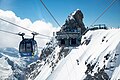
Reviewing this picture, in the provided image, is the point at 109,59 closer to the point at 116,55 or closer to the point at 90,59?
the point at 116,55

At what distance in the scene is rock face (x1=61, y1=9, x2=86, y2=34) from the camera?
87438mm

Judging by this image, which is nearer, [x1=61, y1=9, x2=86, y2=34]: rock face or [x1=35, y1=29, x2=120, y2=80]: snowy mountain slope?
[x1=35, y1=29, x2=120, y2=80]: snowy mountain slope

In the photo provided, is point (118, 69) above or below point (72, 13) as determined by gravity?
below

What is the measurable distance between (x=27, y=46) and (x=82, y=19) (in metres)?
65.7

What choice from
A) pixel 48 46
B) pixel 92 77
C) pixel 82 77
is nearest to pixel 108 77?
pixel 92 77

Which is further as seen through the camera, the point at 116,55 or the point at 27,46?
the point at 116,55

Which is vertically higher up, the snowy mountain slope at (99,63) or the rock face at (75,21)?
the rock face at (75,21)

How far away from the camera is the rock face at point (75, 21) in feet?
287

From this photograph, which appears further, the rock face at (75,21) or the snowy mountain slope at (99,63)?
the rock face at (75,21)

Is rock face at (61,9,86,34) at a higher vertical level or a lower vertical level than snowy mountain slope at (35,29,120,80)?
higher

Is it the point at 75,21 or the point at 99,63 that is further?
the point at 75,21

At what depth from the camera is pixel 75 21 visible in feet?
290

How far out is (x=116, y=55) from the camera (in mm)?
35250

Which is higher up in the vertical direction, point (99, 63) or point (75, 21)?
point (75, 21)
